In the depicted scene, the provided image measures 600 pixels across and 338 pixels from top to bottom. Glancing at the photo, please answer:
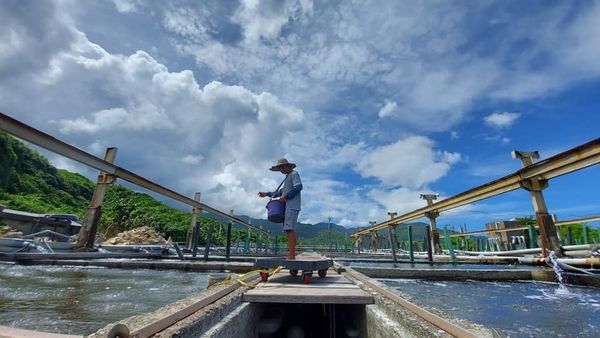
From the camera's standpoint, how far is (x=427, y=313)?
5.32 ft

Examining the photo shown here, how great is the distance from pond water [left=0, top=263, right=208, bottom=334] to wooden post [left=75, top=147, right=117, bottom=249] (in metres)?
4.34

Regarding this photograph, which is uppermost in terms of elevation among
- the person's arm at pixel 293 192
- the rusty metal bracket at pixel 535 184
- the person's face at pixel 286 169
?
the rusty metal bracket at pixel 535 184

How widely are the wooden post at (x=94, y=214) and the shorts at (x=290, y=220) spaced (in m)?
9.03

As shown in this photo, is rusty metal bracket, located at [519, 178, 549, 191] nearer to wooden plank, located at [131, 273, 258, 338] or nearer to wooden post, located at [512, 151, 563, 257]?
wooden post, located at [512, 151, 563, 257]

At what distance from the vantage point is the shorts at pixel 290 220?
12.2 ft

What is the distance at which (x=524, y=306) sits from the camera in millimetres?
3977

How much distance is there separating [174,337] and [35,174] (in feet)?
183

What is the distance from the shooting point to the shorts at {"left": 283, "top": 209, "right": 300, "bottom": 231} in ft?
12.2

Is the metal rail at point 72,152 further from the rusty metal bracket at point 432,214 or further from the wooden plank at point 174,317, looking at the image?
the rusty metal bracket at point 432,214

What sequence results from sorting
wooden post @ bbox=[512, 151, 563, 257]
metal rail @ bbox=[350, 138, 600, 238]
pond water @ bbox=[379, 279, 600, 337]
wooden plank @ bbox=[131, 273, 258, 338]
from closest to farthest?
wooden plank @ bbox=[131, 273, 258, 338]
pond water @ bbox=[379, 279, 600, 337]
metal rail @ bbox=[350, 138, 600, 238]
wooden post @ bbox=[512, 151, 563, 257]

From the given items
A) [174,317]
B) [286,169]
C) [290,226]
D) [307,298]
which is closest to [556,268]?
[290,226]

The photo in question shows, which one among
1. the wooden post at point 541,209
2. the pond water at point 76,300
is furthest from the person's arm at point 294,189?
the wooden post at point 541,209

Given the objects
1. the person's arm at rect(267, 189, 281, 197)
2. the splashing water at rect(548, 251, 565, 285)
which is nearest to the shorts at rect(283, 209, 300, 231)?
the person's arm at rect(267, 189, 281, 197)

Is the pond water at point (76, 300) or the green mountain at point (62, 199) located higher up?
the green mountain at point (62, 199)
